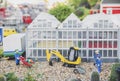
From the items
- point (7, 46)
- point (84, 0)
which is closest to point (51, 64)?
point (7, 46)

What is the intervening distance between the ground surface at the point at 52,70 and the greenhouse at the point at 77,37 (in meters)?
0.42

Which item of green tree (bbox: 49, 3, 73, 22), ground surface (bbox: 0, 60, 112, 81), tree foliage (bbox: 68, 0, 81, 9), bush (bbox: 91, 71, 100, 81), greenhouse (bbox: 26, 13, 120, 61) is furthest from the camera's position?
tree foliage (bbox: 68, 0, 81, 9)

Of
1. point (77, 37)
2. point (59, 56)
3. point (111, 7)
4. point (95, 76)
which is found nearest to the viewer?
point (95, 76)

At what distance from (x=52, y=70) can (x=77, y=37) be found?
4.75 feet

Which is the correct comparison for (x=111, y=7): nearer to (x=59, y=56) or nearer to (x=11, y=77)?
Answer: (x=59, y=56)

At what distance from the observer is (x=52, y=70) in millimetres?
13031

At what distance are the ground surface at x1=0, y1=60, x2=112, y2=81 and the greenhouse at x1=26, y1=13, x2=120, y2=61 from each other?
42cm

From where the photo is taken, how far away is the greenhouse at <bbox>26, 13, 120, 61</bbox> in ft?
45.3

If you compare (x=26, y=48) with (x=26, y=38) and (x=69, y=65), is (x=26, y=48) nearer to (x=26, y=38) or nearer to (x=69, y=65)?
(x=26, y=38)

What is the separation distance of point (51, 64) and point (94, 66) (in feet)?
3.96

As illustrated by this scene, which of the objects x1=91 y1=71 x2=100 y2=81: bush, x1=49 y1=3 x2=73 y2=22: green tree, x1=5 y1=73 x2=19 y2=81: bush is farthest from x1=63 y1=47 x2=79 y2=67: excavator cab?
x1=49 y1=3 x2=73 y2=22: green tree

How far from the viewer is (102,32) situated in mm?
13781

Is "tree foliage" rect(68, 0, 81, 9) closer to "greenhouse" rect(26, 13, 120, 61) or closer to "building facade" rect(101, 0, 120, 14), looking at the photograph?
"building facade" rect(101, 0, 120, 14)

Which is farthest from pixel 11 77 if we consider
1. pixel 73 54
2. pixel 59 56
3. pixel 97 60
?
pixel 97 60
